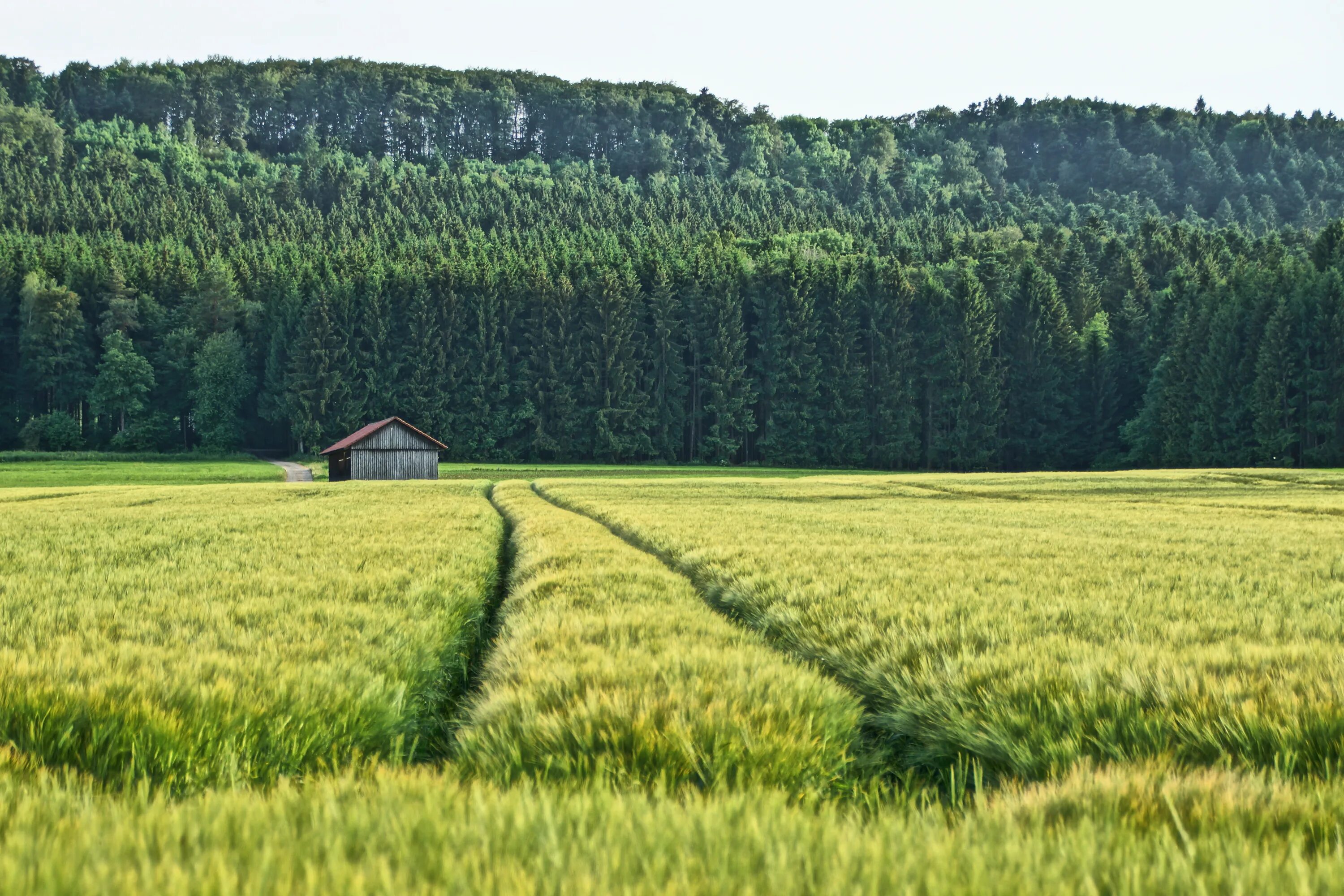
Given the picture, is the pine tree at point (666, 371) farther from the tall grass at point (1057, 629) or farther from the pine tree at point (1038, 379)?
the tall grass at point (1057, 629)

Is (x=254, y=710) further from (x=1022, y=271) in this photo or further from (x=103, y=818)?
(x=1022, y=271)

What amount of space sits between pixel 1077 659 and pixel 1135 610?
262cm

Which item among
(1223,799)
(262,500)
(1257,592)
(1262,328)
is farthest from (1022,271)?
(1223,799)

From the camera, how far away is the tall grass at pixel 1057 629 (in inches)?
161

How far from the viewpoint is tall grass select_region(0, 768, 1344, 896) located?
Result: 196cm

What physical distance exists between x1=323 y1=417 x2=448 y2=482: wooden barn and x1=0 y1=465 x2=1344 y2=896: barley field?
195 feet

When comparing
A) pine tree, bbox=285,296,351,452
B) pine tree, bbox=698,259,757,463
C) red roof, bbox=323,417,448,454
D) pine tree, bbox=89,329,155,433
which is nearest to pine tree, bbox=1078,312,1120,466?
pine tree, bbox=698,259,757,463

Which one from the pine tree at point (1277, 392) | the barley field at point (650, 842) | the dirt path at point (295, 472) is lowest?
the dirt path at point (295, 472)

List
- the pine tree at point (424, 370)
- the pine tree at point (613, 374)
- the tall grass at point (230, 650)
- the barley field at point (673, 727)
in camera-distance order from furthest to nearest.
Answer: the pine tree at point (424, 370) < the pine tree at point (613, 374) < the tall grass at point (230, 650) < the barley field at point (673, 727)

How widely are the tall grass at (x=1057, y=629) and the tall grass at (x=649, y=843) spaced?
44.7 inches

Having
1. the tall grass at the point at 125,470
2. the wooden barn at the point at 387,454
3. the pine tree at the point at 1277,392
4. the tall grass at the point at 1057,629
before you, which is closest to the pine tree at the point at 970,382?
the pine tree at the point at 1277,392

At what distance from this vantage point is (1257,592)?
8.71 metres

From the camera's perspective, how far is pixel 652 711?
13.2ft

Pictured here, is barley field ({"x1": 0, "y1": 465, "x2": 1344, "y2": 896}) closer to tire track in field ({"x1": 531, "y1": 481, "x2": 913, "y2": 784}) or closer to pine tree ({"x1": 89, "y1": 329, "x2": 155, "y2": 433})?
tire track in field ({"x1": 531, "y1": 481, "x2": 913, "y2": 784})
